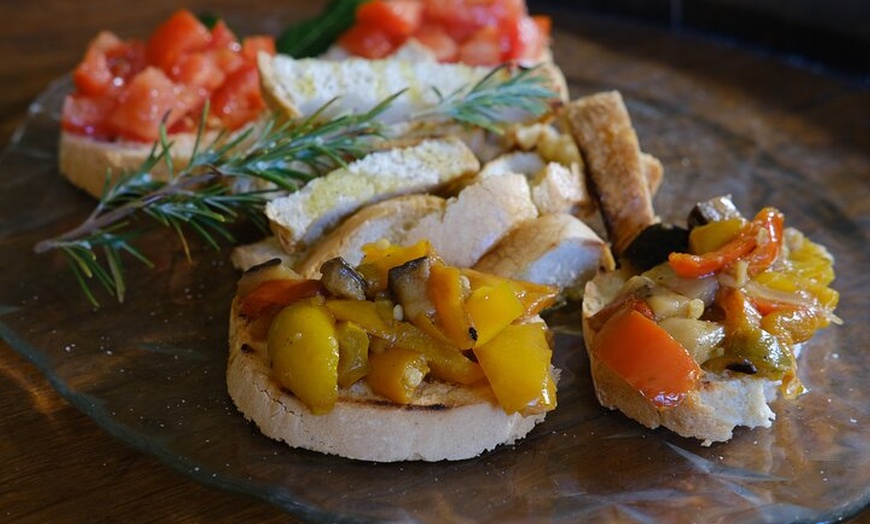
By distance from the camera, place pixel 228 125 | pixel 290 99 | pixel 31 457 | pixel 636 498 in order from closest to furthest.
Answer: pixel 636 498, pixel 31 457, pixel 290 99, pixel 228 125

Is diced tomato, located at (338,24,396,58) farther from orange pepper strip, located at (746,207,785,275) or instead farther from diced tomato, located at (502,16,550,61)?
orange pepper strip, located at (746,207,785,275)

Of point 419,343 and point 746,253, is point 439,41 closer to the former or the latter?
point 746,253

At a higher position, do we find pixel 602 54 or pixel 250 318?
pixel 250 318

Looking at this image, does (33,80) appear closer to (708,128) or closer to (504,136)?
(504,136)

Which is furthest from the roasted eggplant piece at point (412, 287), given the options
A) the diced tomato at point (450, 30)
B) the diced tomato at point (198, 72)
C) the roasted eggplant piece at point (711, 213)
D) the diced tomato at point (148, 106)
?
the diced tomato at point (450, 30)

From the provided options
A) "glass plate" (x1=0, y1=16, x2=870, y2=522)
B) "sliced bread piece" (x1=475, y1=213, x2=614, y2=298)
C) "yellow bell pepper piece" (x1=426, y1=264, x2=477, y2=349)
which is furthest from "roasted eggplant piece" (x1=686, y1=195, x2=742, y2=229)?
"yellow bell pepper piece" (x1=426, y1=264, x2=477, y2=349)

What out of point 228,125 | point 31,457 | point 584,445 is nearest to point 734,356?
point 584,445

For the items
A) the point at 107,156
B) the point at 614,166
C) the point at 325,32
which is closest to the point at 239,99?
the point at 107,156
